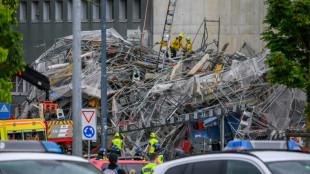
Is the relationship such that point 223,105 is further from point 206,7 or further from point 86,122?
point 206,7

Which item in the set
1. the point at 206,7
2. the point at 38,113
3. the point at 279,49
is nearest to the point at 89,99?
the point at 38,113

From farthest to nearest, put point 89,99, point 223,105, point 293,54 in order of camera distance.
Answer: point 89,99 → point 223,105 → point 293,54

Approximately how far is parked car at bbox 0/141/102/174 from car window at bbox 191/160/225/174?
1247 millimetres

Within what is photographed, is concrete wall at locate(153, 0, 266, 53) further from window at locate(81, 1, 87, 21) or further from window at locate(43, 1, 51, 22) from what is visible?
window at locate(43, 1, 51, 22)

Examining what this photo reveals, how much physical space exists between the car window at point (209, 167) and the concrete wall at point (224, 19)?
123 ft

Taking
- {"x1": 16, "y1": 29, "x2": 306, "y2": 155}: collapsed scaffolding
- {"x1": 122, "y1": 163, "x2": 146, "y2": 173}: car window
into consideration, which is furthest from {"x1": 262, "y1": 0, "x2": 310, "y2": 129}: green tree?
{"x1": 16, "y1": 29, "x2": 306, "y2": 155}: collapsed scaffolding

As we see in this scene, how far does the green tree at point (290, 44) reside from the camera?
55.8ft

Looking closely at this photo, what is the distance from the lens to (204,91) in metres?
27.8

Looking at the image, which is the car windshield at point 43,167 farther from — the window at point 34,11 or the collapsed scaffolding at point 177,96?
the window at point 34,11

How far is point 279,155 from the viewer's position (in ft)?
24.8

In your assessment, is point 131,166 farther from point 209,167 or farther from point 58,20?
point 58,20

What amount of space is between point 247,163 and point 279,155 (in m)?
0.45

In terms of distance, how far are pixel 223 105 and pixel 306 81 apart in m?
8.96

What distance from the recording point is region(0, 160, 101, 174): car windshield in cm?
758
